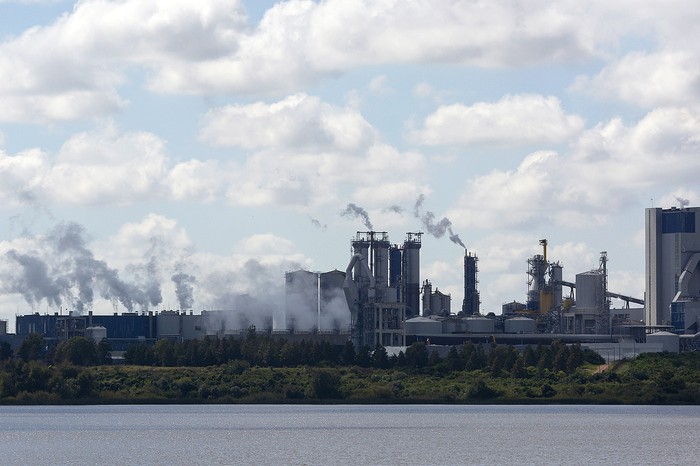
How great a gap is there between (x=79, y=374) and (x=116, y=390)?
531 centimetres

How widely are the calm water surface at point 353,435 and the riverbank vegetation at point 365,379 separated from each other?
191 cm

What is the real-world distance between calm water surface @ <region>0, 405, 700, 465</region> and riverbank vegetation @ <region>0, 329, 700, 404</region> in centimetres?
191

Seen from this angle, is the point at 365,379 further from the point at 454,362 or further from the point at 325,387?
the point at 454,362

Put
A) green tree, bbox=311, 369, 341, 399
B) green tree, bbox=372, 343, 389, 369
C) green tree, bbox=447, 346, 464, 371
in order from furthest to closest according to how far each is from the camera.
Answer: green tree, bbox=372, 343, 389, 369 → green tree, bbox=447, 346, 464, 371 → green tree, bbox=311, 369, 341, 399

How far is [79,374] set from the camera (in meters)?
174

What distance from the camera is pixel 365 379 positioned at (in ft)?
601

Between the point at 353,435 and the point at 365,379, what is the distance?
190ft

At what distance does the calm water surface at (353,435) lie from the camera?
103 meters

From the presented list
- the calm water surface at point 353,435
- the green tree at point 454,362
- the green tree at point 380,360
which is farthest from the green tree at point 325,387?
the green tree at point 380,360

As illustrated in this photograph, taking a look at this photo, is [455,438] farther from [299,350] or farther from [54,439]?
[299,350]

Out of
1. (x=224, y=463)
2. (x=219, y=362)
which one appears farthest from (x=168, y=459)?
(x=219, y=362)

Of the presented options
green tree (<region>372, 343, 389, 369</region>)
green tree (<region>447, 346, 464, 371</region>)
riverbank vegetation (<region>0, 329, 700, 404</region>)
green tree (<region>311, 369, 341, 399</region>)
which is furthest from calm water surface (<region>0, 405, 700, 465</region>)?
green tree (<region>372, 343, 389, 369</region>)

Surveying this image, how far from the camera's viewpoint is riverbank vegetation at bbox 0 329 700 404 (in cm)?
16962

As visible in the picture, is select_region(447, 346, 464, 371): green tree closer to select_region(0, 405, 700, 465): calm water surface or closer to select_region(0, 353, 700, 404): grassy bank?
select_region(0, 353, 700, 404): grassy bank
